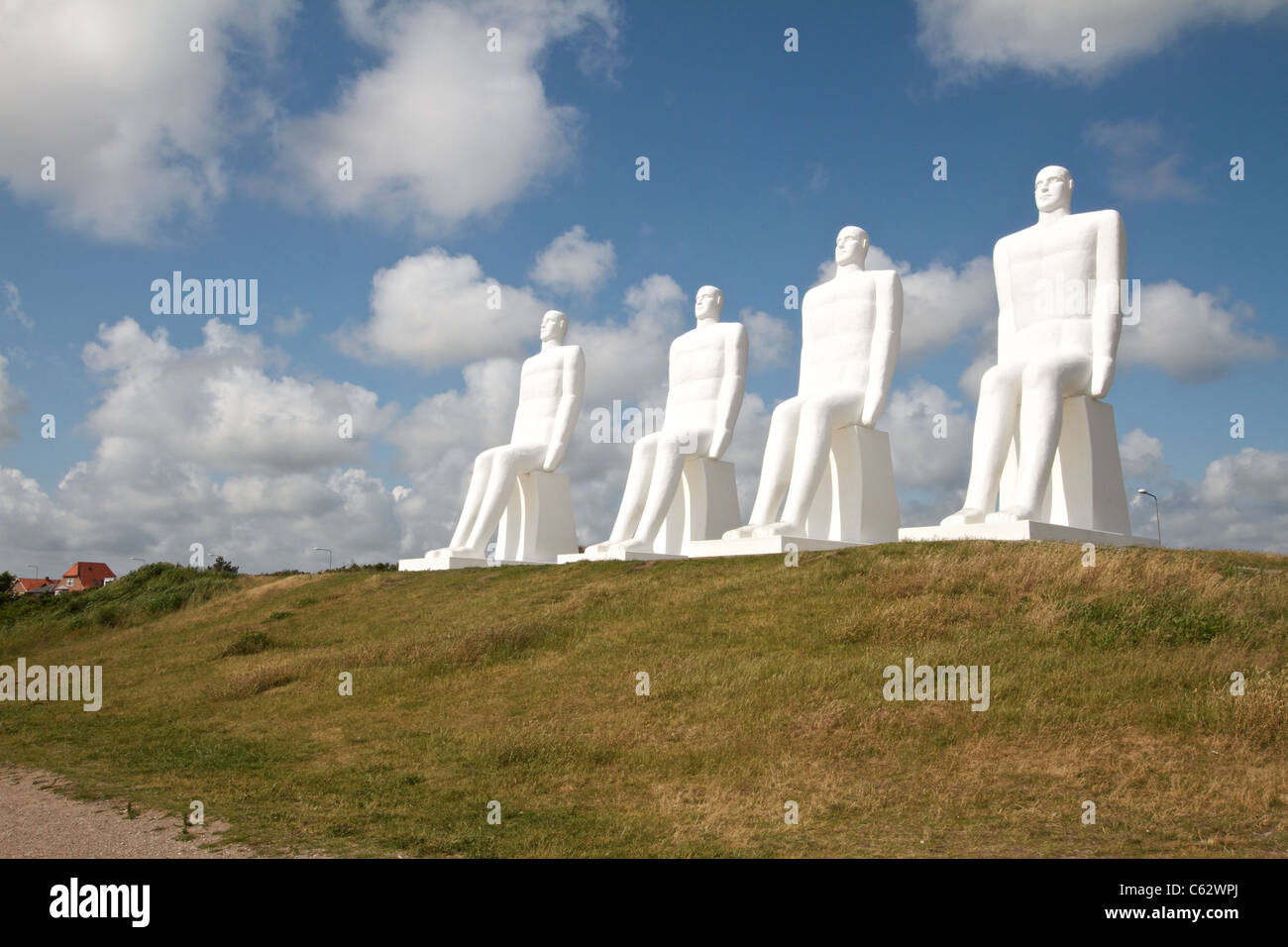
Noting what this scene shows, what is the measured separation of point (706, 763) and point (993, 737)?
6.61 ft

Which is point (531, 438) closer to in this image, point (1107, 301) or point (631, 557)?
point (631, 557)

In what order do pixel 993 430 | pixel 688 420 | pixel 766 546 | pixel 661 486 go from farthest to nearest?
1. pixel 688 420
2. pixel 661 486
3. pixel 766 546
4. pixel 993 430

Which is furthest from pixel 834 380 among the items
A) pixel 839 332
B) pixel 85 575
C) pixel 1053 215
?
pixel 85 575

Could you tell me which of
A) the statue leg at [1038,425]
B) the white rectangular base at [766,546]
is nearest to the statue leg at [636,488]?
the white rectangular base at [766,546]

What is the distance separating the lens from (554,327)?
1909 cm

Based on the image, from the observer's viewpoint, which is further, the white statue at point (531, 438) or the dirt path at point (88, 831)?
the white statue at point (531, 438)

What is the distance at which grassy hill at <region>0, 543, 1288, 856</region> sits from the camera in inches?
248

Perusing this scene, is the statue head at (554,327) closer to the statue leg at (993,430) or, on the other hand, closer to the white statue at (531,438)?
the white statue at (531,438)

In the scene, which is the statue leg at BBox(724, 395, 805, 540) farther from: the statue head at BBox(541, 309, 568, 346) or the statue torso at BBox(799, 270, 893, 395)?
the statue head at BBox(541, 309, 568, 346)

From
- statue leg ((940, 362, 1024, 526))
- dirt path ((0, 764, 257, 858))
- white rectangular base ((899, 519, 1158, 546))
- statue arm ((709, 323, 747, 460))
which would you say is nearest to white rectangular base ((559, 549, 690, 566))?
statue arm ((709, 323, 747, 460))

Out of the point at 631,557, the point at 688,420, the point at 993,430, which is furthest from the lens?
the point at 688,420

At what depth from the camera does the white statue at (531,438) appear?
17.9m

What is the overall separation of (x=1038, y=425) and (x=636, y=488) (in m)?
6.13

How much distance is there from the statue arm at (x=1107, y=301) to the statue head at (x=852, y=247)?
10.8ft
